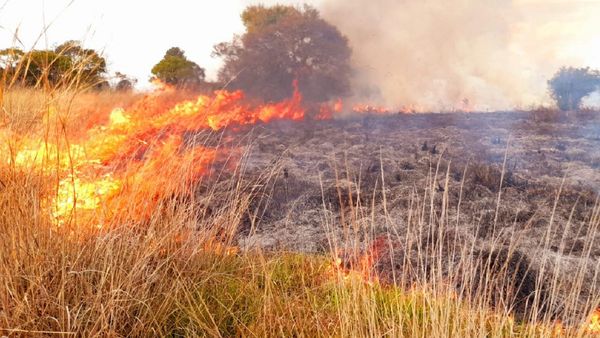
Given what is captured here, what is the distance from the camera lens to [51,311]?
2355 mm

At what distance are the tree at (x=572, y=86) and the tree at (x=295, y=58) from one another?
5.45m

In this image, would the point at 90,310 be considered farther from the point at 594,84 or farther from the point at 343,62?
the point at 594,84

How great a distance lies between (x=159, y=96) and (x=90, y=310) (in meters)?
8.09

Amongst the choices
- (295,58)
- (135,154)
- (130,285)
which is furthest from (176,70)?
(130,285)

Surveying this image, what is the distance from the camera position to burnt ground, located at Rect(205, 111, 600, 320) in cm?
503

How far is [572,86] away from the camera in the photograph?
45.9 ft

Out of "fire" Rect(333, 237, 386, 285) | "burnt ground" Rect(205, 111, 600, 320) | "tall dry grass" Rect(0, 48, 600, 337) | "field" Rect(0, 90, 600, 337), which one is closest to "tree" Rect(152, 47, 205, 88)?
"field" Rect(0, 90, 600, 337)

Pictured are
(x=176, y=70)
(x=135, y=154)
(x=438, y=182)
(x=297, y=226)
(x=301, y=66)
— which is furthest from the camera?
(x=176, y=70)

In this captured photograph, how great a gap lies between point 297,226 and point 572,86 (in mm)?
10987

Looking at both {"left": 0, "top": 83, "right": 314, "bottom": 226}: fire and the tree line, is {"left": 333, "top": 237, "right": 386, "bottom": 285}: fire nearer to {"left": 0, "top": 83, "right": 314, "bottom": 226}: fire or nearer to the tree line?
{"left": 0, "top": 83, "right": 314, "bottom": 226}: fire

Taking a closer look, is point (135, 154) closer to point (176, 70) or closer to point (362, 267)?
point (362, 267)

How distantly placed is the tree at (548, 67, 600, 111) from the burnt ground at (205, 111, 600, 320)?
2678 mm

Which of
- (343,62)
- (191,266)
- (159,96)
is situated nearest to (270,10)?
(343,62)

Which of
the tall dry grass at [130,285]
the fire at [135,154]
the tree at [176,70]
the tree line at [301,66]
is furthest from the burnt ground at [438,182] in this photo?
the tree at [176,70]
